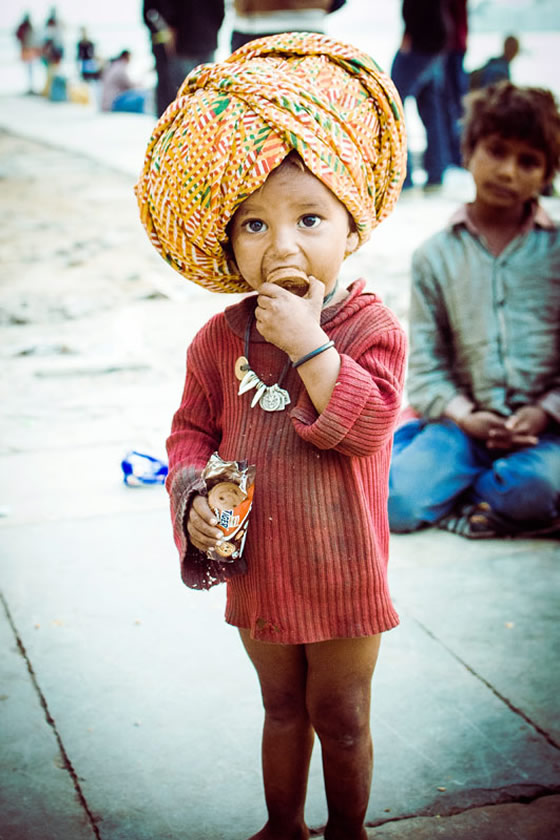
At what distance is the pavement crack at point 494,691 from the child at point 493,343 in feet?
2.46

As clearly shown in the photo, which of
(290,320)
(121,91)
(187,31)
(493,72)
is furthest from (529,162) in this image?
(121,91)

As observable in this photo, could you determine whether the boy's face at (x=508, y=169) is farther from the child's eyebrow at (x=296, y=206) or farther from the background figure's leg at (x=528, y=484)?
the child's eyebrow at (x=296, y=206)

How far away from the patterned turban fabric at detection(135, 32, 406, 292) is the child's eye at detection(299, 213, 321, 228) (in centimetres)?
6

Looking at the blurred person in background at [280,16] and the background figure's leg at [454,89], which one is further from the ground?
the blurred person in background at [280,16]

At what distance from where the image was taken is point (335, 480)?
1.84 meters

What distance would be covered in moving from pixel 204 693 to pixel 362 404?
4.32ft

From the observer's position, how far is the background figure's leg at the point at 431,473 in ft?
12.0

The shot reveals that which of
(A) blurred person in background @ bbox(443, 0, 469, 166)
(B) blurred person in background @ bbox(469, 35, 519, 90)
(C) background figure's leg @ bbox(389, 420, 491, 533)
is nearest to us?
(C) background figure's leg @ bbox(389, 420, 491, 533)

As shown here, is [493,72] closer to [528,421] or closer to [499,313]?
[499,313]

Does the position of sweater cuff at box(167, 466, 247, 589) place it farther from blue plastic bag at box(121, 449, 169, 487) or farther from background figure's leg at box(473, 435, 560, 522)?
blue plastic bag at box(121, 449, 169, 487)

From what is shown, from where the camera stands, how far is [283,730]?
6.57 ft

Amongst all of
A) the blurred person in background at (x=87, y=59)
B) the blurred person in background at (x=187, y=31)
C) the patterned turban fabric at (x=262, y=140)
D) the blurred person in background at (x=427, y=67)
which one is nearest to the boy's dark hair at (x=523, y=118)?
the patterned turban fabric at (x=262, y=140)

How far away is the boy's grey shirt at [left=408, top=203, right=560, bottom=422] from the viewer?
144 inches

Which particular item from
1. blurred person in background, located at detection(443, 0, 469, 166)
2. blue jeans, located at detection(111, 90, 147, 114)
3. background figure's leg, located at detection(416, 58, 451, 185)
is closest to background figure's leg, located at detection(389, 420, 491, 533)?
background figure's leg, located at detection(416, 58, 451, 185)
